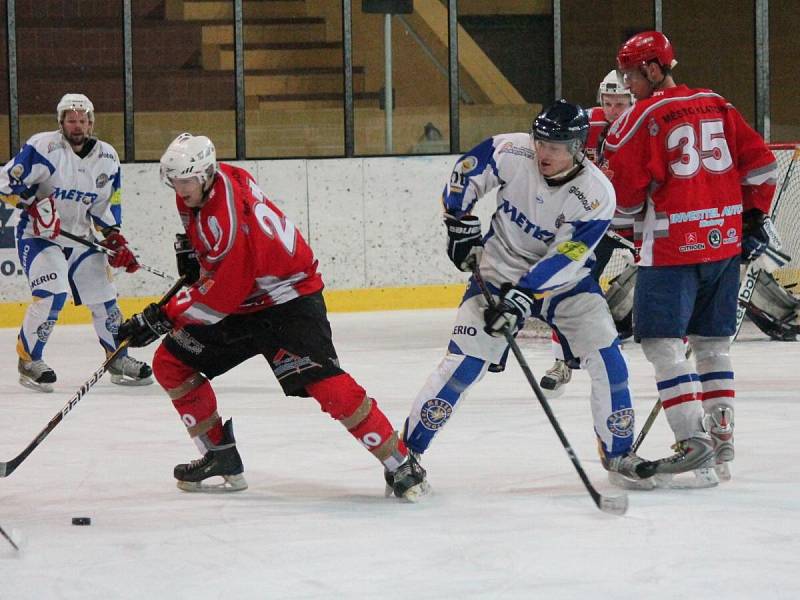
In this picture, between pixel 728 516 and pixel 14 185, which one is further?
pixel 14 185

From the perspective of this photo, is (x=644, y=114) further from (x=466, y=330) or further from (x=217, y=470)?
(x=217, y=470)

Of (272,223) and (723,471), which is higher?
(272,223)

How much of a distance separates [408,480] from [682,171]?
1.07m

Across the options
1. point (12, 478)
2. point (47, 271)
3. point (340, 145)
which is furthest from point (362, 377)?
point (340, 145)

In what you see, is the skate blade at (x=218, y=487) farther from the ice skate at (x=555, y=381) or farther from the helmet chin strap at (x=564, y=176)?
the ice skate at (x=555, y=381)

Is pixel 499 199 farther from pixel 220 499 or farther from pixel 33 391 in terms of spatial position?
pixel 33 391

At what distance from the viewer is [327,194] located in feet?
27.8

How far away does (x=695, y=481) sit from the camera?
3.78 metres

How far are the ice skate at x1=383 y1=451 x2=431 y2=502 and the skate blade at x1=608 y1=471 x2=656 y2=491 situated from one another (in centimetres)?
52

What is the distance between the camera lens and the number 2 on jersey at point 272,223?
11.6ft

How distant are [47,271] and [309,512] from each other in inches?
110

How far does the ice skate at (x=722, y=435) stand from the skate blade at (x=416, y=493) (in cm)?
80

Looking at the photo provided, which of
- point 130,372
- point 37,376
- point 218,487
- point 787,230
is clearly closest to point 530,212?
point 218,487

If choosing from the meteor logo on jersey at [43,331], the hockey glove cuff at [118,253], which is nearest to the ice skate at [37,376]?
the meteor logo on jersey at [43,331]
